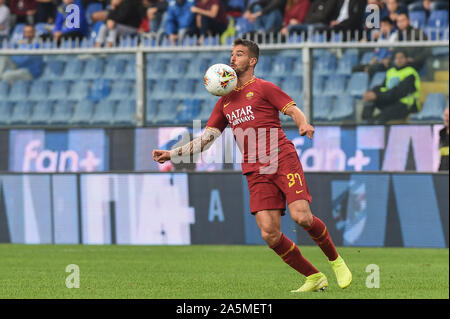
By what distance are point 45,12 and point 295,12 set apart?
561 cm

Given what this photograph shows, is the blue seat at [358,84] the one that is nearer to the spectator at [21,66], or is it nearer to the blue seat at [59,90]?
the blue seat at [59,90]

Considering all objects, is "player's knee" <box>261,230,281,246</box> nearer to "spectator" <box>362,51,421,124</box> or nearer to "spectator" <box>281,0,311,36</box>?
"spectator" <box>362,51,421,124</box>

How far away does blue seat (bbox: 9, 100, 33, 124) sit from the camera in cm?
1625

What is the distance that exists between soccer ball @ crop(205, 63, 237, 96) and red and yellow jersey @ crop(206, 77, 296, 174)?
0.25 meters

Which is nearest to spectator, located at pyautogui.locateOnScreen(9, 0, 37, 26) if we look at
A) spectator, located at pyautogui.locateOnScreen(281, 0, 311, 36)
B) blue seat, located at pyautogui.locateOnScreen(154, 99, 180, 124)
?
spectator, located at pyautogui.locateOnScreen(281, 0, 311, 36)

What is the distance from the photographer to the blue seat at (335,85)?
15.1 m

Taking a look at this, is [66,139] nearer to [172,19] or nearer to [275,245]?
[172,19]

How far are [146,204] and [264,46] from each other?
2.91 metres

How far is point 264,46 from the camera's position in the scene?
1538cm

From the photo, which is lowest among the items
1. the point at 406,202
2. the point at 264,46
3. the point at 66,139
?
the point at 406,202

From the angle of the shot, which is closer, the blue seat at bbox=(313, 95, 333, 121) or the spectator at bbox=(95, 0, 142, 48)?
the blue seat at bbox=(313, 95, 333, 121)

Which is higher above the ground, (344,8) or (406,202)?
(344,8)

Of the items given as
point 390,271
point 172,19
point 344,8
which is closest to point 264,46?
point 344,8

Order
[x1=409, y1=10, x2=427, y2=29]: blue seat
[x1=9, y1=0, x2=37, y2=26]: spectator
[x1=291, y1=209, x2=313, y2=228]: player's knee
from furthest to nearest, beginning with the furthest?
[x1=9, y1=0, x2=37, y2=26]: spectator
[x1=409, y1=10, x2=427, y2=29]: blue seat
[x1=291, y1=209, x2=313, y2=228]: player's knee
